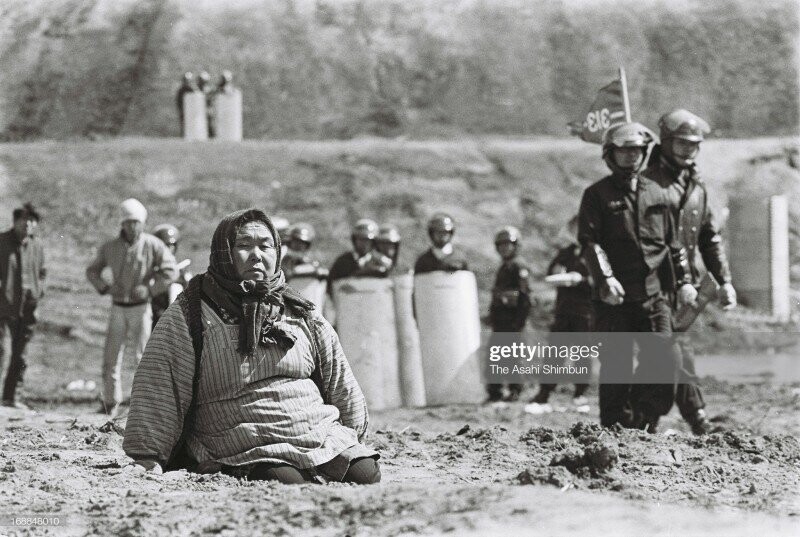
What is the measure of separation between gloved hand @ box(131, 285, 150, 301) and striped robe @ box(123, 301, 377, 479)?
18.8 feet

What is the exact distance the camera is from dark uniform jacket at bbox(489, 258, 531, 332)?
13.8 metres

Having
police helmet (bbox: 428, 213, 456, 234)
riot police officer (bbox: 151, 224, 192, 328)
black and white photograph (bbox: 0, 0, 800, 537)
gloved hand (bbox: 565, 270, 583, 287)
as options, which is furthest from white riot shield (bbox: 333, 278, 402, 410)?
Result: gloved hand (bbox: 565, 270, 583, 287)

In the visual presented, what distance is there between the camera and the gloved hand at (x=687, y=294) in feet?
A: 29.0

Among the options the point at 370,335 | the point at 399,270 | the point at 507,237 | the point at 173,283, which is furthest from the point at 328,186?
the point at 173,283

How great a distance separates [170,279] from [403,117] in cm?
1795

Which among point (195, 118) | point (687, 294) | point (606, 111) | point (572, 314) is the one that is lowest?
point (572, 314)

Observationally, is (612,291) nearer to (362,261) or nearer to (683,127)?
(683,127)

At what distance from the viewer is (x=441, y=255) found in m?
13.0

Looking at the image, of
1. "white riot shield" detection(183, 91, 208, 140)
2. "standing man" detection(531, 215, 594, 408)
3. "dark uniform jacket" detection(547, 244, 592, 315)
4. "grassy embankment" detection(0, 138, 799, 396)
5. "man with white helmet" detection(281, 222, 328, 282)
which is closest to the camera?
"man with white helmet" detection(281, 222, 328, 282)

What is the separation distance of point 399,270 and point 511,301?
4.50 feet

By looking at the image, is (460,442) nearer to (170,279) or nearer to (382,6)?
(170,279)

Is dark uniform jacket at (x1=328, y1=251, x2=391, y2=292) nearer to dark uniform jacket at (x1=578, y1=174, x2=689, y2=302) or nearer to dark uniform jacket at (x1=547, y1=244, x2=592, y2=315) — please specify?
dark uniform jacket at (x1=547, y1=244, x2=592, y2=315)

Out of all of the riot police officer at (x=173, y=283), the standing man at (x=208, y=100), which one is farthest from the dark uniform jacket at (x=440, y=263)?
the standing man at (x=208, y=100)

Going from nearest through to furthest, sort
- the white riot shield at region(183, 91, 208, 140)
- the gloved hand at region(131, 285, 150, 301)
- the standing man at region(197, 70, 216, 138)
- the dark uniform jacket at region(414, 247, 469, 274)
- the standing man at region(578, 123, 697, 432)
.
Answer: the standing man at region(578, 123, 697, 432), the gloved hand at region(131, 285, 150, 301), the dark uniform jacket at region(414, 247, 469, 274), the white riot shield at region(183, 91, 208, 140), the standing man at region(197, 70, 216, 138)
